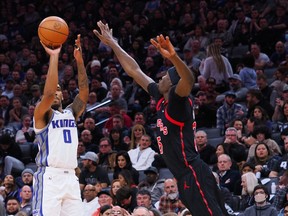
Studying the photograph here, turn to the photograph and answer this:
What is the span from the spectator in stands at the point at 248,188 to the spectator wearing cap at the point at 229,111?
3.55 meters

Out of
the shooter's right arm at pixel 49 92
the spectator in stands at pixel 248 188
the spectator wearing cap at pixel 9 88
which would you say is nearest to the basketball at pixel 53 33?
the shooter's right arm at pixel 49 92

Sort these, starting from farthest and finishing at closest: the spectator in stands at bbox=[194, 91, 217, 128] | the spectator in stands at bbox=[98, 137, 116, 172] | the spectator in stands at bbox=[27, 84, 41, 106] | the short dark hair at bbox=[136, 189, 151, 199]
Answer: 1. the spectator in stands at bbox=[27, 84, 41, 106]
2. the spectator in stands at bbox=[194, 91, 217, 128]
3. the spectator in stands at bbox=[98, 137, 116, 172]
4. the short dark hair at bbox=[136, 189, 151, 199]

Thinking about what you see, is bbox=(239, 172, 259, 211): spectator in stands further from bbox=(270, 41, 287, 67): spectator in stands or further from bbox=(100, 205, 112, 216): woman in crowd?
bbox=(270, 41, 287, 67): spectator in stands

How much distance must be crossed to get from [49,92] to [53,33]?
0.82 m

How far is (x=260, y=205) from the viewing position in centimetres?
1261

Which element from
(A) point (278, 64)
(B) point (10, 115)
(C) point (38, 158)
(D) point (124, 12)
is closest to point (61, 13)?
(D) point (124, 12)

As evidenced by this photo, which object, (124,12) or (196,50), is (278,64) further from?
(124,12)

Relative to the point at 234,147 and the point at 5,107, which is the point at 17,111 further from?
the point at 234,147

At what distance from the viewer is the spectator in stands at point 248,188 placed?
1330cm

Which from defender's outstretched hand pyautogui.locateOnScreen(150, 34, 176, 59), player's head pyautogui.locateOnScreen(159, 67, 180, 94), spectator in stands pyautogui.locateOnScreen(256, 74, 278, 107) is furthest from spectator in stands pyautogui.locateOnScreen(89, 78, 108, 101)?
defender's outstretched hand pyautogui.locateOnScreen(150, 34, 176, 59)

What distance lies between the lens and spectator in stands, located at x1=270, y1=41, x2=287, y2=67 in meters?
18.9

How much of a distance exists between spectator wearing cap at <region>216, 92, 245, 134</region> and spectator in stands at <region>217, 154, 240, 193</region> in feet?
8.62

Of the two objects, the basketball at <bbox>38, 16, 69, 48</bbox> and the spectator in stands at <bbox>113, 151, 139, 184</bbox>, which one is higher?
the basketball at <bbox>38, 16, 69, 48</bbox>

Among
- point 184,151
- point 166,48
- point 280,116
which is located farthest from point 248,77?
point 166,48
